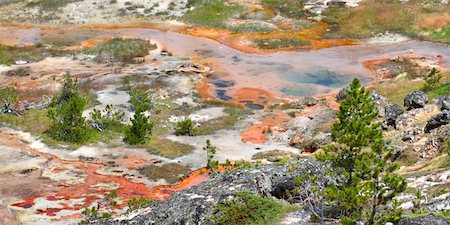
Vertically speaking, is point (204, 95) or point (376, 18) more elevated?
point (376, 18)

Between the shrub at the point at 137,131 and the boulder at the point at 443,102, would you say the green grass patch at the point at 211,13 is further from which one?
the boulder at the point at 443,102

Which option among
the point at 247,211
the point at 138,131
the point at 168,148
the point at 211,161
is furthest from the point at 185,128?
the point at 247,211

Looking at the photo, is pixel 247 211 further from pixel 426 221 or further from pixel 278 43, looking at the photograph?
pixel 278 43

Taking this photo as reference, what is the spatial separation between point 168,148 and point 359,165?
26.9 meters

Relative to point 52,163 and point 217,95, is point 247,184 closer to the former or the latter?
point 52,163

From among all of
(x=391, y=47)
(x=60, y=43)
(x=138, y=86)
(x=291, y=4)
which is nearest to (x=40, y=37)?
(x=60, y=43)

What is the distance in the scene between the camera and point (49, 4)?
290 feet

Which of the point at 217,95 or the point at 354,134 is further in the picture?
the point at 217,95

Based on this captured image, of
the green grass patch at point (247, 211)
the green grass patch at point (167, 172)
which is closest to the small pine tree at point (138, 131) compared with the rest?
the green grass patch at point (167, 172)

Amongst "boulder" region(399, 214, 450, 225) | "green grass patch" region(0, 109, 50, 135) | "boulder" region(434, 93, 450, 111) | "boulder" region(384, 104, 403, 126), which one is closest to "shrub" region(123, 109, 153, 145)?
"green grass patch" region(0, 109, 50, 135)

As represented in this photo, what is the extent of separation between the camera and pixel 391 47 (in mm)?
69000

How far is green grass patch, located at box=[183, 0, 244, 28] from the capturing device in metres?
79.4

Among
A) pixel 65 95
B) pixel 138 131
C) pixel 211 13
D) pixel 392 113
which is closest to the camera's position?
pixel 392 113

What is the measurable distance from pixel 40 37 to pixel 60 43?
4.82 metres
